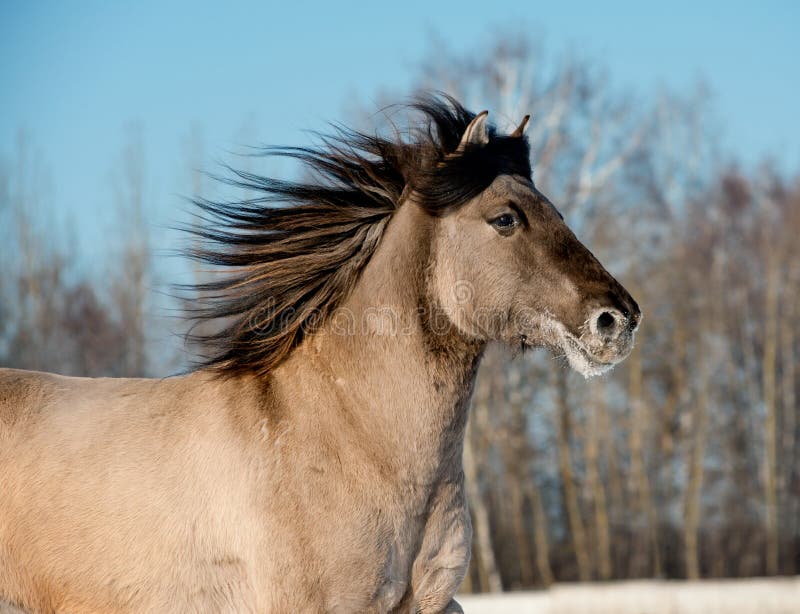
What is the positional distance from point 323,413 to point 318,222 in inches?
44.9

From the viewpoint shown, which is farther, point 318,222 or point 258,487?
point 318,222

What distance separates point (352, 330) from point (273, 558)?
→ 1236 mm

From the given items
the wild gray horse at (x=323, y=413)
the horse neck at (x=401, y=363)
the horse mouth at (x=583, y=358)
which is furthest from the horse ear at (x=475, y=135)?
the horse mouth at (x=583, y=358)

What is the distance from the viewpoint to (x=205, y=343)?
17.0 ft

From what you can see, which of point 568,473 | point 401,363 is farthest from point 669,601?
point 568,473

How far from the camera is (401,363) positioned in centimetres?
475

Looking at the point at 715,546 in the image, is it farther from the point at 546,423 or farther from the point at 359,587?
the point at 359,587

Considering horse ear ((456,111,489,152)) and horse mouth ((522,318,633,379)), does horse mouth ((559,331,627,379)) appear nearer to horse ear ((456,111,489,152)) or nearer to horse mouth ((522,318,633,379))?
horse mouth ((522,318,633,379))

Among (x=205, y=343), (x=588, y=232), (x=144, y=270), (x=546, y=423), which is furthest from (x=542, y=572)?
(x=205, y=343)

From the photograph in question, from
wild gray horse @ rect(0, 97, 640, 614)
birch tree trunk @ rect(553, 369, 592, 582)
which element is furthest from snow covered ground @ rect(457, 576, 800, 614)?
birch tree trunk @ rect(553, 369, 592, 582)

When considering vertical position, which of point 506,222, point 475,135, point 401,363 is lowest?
point 401,363

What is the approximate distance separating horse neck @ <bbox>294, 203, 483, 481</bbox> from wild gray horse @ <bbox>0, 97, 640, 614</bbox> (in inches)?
0.4

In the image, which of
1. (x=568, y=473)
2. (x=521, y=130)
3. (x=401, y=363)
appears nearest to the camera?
(x=401, y=363)

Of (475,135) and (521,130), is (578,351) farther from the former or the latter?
(521,130)
